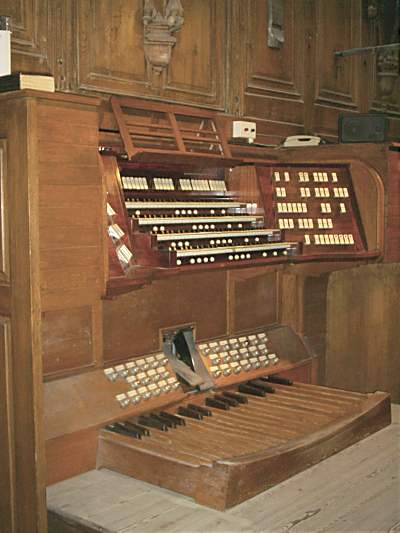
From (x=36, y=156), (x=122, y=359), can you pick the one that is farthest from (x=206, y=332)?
(x=36, y=156)

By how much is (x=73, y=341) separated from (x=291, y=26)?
2.90 meters

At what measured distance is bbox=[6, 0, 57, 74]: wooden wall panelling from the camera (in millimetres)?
3168

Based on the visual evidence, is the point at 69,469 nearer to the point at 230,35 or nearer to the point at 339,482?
the point at 339,482

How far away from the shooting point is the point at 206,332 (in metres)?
3.88

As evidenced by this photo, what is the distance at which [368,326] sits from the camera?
480cm

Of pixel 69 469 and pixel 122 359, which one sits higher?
Result: pixel 122 359

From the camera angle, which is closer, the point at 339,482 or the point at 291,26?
the point at 339,482

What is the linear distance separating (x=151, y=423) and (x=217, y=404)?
45 cm

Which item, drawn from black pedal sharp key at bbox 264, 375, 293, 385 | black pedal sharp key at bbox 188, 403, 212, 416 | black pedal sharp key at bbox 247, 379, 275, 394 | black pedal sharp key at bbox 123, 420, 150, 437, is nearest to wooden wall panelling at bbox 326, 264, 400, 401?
black pedal sharp key at bbox 264, 375, 293, 385

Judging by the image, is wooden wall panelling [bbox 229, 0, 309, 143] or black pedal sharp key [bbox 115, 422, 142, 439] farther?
wooden wall panelling [bbox 229, 0, 309, 143]

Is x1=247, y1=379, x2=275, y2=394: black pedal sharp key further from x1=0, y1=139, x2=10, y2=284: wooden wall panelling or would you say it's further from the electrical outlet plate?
x1=0, y1=139, x2=10, y2=284: wooden wall panelling

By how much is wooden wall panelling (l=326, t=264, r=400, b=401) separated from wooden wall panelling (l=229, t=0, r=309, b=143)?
43.1 inches

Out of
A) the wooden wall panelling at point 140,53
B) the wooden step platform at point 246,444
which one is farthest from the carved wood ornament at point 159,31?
the wooden step platform at point 246,444

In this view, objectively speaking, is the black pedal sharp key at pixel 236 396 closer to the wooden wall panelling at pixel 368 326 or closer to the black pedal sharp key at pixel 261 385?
the black pedal sharp key at pixel 261 385
